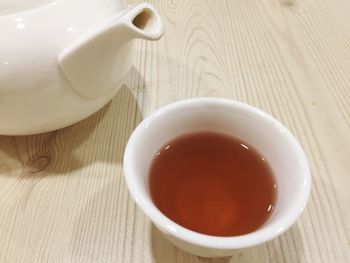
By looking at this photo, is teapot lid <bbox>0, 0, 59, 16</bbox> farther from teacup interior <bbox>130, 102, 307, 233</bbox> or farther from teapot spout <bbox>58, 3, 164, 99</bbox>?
teacup interior <bbox>130, 102, 307, 233</bbox>

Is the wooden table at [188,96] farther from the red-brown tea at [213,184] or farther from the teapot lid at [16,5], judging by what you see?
the teapot lid at [16,5]

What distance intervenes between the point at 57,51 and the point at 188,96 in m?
0.31

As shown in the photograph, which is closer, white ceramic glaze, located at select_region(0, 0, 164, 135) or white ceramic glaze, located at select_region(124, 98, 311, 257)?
white ceramic glaze, located at select_region(124, 98, 311, 257)

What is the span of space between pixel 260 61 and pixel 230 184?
404 mm

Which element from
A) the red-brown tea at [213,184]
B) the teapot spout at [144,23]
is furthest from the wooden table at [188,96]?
the teapot spout at [144,23]

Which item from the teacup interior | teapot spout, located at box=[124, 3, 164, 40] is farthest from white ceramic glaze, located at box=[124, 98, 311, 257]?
teapot spout, located at box=[124, 3, 164, 40]

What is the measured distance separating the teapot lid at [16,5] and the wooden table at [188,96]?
0.74 ft

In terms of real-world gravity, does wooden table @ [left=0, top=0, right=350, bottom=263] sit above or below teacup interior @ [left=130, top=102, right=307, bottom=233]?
below

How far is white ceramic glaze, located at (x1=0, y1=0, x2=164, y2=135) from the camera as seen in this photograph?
483 millimetres

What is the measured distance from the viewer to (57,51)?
0.49m

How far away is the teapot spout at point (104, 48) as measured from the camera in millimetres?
488

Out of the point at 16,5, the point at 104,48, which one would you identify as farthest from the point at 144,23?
the point at 16,5

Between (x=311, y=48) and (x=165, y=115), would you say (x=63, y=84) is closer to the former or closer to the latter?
(x=165, y=115)

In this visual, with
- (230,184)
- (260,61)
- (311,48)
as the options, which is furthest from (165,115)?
(311,48)
